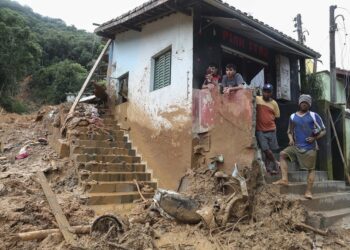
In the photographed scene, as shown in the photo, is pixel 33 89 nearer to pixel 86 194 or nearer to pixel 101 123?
pixel 101 123

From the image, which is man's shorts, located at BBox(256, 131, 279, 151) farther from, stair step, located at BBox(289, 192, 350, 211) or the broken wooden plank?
the broken wooden plank

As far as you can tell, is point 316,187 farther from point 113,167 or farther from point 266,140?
point 113,167

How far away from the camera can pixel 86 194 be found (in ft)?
21.9

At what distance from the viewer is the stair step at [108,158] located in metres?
7.55

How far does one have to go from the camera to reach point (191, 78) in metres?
7.18

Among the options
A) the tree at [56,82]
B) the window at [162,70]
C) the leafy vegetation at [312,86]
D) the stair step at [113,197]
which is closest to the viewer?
the stair step at [113,197]

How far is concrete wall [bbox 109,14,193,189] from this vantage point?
7.22 meters

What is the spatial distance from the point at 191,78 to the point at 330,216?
12.2ft

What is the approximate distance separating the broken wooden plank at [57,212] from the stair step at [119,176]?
94 cm

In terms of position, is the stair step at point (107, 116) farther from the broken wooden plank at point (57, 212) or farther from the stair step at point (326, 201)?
the stair step at point (326, 201)

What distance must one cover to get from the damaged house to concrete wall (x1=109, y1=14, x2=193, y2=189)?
22 mm

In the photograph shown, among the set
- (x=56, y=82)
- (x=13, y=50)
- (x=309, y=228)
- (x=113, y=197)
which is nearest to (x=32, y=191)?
(x=113, y=197)

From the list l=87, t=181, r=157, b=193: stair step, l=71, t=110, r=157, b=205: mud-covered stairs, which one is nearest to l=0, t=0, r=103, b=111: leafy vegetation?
l=71, t=110, r=157, b=205: mud-covered stairs

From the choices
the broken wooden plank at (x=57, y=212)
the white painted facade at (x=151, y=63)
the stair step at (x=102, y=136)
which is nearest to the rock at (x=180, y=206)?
the broken wooden plank at (x=57, y=212)
